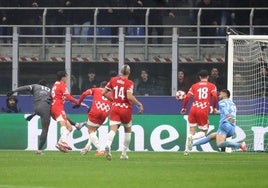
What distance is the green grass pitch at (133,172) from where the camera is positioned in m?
17.8

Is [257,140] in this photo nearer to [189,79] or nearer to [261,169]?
[189,79]

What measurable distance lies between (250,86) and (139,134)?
334 cm

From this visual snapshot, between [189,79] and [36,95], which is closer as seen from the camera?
[36,95]

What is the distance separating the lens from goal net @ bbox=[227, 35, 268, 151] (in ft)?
103

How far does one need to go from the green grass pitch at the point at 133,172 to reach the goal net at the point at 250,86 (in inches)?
215

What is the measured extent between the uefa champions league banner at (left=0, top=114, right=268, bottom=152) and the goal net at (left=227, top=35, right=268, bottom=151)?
3 cm

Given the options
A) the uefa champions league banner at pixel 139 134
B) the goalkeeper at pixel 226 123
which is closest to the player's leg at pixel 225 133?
the goalkeeper at pixel 226 123

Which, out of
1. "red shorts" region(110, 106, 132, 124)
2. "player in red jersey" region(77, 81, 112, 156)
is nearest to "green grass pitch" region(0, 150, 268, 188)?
"red shorts" region(110, 106, 132, 124)

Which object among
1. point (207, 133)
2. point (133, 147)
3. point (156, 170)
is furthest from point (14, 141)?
point (156, 170)

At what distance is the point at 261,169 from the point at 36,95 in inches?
343

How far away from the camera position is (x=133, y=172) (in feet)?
66.6

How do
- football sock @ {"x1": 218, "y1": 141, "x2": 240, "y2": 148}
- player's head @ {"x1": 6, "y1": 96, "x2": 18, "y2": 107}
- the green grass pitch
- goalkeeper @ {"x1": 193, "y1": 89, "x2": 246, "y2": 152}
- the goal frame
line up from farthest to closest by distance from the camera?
player's head @ {"x1": 6, "y1": 96, "x2": 18, "y2": 107}, the goal frame, goalkeeper @ {"x1": 193, "y1": 89, "x2": 246, "y2": 152}, football sock @ {"x1": 218, "y1": 141, "x2": 240, "y2": 148}, the green grass pitch

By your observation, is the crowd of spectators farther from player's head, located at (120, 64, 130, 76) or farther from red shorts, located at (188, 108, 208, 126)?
player's head, located at (120, 64, 130, 76)

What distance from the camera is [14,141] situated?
32.4 m
